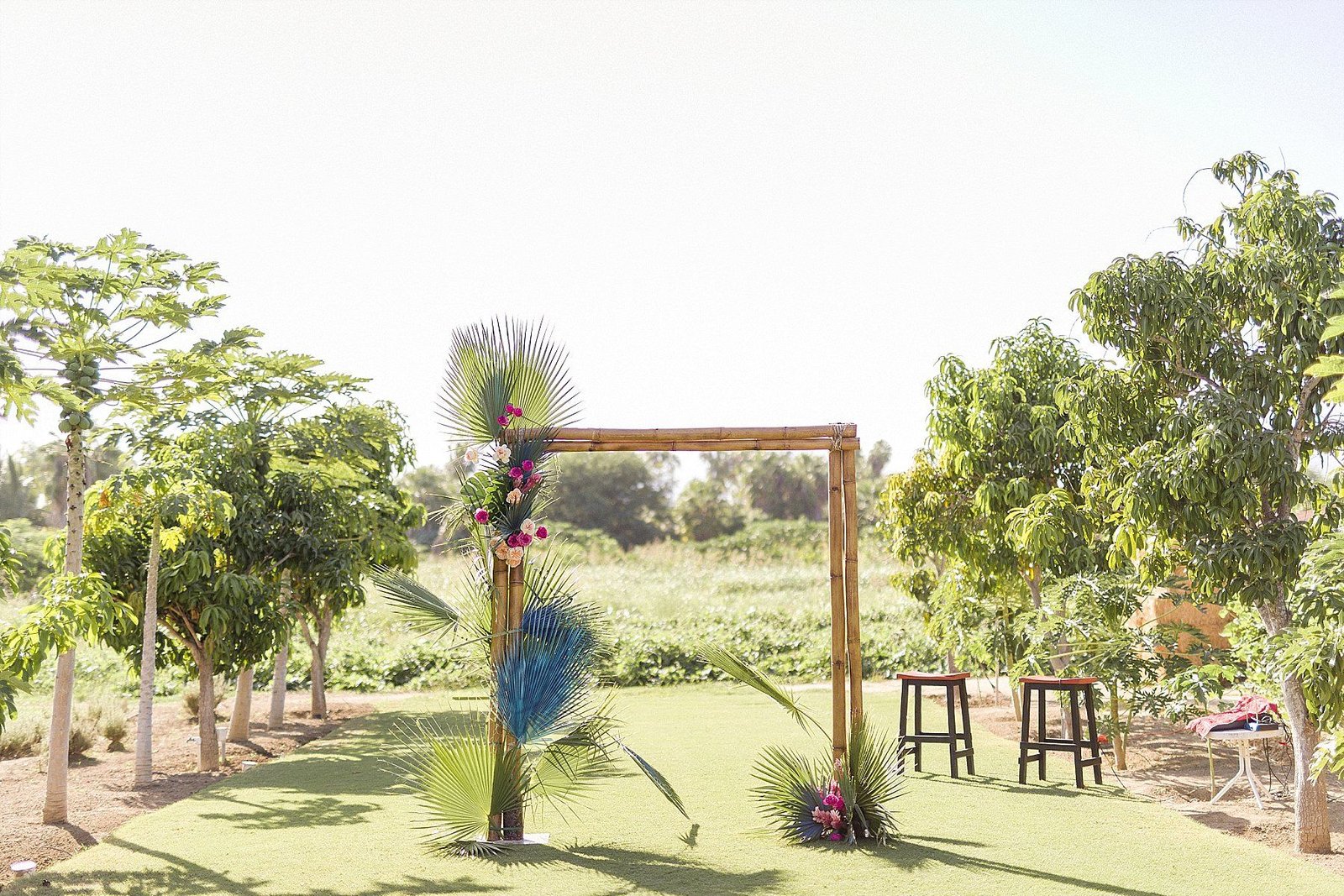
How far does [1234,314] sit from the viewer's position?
616 cm

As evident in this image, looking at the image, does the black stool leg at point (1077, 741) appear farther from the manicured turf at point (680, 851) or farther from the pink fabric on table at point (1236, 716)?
the pink fabric on table at point (1236, 716)

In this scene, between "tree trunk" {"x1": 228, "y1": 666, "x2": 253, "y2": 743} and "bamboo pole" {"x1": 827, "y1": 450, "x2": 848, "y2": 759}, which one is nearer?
"bamboo pole" {"x1": 827, "y1": 450, "x2": 848, "y2": 759}

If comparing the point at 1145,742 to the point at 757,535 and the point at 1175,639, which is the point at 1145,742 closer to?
the point at 1175,639

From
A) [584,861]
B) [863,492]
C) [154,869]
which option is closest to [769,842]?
[584,861]

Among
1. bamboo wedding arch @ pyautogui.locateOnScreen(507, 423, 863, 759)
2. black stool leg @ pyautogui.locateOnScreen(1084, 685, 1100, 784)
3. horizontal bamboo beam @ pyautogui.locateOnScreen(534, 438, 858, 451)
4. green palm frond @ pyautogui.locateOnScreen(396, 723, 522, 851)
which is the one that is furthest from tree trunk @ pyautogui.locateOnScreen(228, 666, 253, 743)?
black stool leg @ pyautogui.locateOnScreen(1084, 685, 1100, 784)

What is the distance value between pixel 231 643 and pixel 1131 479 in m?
6.63

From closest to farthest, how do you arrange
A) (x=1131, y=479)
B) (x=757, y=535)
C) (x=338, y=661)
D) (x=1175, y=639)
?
(x=1131, y=479)
(x=1175, y=639)
(x=338, y=661)
(x=757, y=535)

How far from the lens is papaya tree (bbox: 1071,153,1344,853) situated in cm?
573

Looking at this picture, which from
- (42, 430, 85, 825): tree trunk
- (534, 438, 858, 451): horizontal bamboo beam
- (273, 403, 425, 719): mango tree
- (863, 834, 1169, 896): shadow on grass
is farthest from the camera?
(273, 403, 425, 719): mango tree

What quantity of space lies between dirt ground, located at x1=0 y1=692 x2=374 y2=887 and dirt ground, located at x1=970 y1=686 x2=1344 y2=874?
6.60m

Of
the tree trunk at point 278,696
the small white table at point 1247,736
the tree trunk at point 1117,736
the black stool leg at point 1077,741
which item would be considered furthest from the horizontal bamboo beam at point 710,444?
the tree trunk at point 278,696

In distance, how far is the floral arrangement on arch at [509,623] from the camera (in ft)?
19.5

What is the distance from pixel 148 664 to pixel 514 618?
3481mm

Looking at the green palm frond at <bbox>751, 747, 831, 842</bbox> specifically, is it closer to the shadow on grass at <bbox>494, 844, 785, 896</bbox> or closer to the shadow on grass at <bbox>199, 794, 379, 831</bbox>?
the shadow on grass at <bbox>494, 844, 785, 896</bbox>
